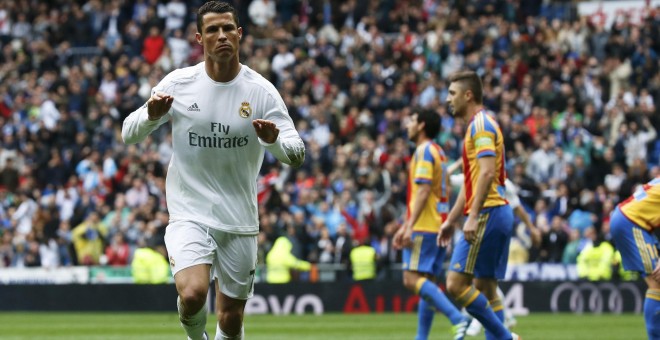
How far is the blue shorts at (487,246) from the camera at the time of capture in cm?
1059

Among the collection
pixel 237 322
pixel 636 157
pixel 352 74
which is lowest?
pixel 237 322

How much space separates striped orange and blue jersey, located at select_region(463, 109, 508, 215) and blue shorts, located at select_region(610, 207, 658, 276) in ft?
3.64

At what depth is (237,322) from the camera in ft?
29.1

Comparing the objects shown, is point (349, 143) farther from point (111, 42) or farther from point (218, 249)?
point (218, 249)

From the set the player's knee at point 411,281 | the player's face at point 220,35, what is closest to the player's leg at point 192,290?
the player's face at point 220,35

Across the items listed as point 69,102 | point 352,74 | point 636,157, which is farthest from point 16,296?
point 636,157

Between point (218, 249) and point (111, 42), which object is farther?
point (111, 42)

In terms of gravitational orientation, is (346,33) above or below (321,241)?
above

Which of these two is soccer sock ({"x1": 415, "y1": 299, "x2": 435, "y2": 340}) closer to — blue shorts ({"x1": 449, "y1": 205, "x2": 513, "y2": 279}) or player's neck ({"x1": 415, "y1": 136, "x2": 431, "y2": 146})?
player's neck ({"x1": 415, "y1": 136, "x2": 431, "y2": 146})

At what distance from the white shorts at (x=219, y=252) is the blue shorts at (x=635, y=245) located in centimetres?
313

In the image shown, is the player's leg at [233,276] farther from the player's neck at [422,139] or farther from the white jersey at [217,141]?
the player's neck at [422,139]

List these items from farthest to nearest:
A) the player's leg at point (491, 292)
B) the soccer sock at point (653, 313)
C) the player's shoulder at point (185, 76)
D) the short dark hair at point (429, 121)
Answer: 1. the short dark hair at point (429, 121)
2. the player's leg at point (491, 292)
3. the soccer sock at point (653, 313)
4. the player's shoulder at point (185, 76)

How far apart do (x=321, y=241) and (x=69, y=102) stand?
A: 29.2 ft

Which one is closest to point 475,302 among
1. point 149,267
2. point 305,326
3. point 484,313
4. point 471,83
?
point 484,313
